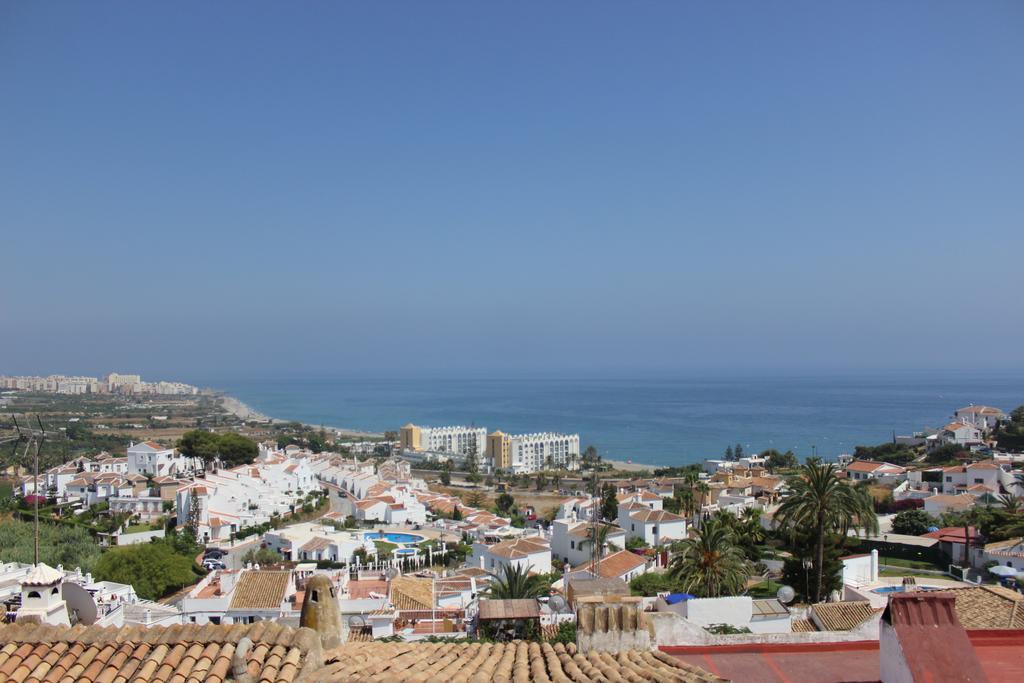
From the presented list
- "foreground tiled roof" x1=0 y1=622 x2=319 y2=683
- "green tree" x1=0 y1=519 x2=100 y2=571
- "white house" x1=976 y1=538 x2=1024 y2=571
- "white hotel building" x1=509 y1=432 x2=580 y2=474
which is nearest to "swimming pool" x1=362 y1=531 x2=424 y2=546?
"green tree" x1=0 y1=519 x2=100 y2=571

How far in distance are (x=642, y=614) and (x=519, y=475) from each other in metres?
60.9

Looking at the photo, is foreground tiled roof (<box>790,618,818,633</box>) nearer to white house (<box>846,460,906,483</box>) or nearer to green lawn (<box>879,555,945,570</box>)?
green lawn (<box>879,555,945,570</box>)

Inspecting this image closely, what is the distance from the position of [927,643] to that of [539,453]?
71617mm

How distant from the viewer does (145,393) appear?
16938cm

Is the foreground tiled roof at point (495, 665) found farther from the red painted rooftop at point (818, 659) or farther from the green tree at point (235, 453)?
the green tree at point (235, 453)

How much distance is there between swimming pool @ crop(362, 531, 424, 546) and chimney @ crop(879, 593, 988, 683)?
2658cm

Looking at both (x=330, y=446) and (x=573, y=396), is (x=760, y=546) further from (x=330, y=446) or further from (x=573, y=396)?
(x=573, y=396)

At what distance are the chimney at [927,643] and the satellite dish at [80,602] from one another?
6967 mm

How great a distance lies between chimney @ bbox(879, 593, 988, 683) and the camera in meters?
4.06

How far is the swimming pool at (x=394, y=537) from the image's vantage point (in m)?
29.8

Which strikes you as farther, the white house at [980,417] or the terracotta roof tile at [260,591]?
the white house at [980,417]

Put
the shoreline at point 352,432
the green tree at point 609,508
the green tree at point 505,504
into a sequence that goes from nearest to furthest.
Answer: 1. the green tree at point 609,508
2. the green tree at point 505,504
3. the shoreline at point 352,432

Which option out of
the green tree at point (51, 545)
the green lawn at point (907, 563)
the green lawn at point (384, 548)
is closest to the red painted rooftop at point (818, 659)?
the green lawn at point (907, 563)

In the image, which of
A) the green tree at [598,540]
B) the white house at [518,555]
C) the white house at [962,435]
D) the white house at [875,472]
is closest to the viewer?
the white house at [518,555]
